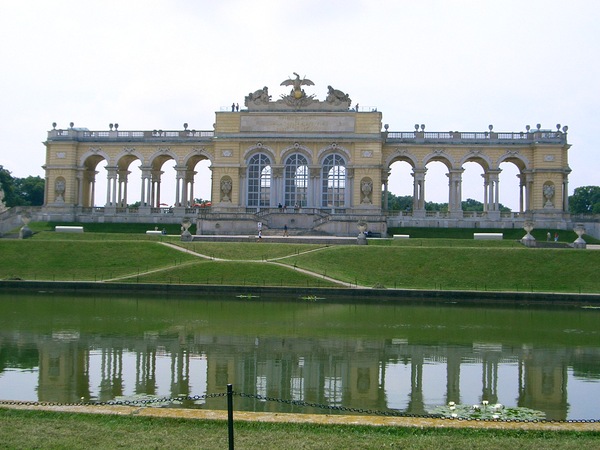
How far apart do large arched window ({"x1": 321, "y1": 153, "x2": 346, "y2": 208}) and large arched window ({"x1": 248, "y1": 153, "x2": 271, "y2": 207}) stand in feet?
18.9

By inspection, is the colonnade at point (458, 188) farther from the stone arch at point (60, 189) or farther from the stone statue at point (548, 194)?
the stone arch at point (60, 189)

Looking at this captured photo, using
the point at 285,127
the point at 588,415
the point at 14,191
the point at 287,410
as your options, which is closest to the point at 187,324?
the point at 287,410

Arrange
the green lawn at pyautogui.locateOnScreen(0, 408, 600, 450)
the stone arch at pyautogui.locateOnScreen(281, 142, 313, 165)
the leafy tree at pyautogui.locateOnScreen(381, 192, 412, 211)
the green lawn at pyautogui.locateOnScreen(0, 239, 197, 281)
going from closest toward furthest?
1. the green lawn at pyautogui.locateOnScreen(0, 408, 600, 450)
2. the green lawn at pyautogui.locateOnScreen(0, 239, 197, 281)
3. the stone arch at pyautogui.locateOnScreen(281, 142, 313, 165)
4. the leafy tree at pyautogui.locateOnScreen(381, 192, 412, 211)

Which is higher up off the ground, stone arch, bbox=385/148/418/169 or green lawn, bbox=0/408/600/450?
stone arch, bbox=385/148/418/169

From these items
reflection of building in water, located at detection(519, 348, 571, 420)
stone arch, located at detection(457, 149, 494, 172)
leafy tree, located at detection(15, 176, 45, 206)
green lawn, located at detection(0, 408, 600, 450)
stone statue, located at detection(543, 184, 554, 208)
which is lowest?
reflection of building in water, located at detection(519, 348, 571, 420)

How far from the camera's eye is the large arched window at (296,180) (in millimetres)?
67688

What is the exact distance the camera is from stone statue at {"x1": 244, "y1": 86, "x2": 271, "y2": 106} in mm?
67125

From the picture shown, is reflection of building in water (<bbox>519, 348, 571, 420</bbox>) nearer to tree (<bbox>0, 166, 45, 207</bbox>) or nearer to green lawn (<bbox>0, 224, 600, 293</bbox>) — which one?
green lawn (<bbox>0, 224, 600, 293</bbox>)

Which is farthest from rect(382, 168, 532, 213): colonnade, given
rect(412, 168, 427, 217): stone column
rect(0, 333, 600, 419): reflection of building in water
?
rect(0, 333, 600, 419): reflection of building in water

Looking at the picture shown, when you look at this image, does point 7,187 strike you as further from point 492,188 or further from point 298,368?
point 298,368

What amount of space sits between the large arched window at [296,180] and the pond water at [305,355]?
38445 millimetres

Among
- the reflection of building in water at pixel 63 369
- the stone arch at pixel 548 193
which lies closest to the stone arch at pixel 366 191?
the stone arch at pixel 548 193

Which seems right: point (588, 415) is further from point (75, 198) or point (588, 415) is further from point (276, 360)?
point (75, 198)

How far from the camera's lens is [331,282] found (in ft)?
122
